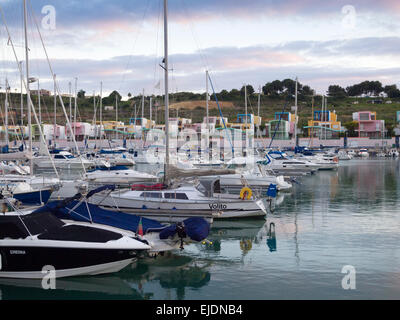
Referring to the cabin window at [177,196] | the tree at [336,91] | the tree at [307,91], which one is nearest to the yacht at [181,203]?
the cabin window at [177,196]

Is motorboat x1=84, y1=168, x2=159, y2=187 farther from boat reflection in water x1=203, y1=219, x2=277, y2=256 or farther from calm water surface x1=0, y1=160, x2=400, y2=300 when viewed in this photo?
calm water surface x1=0, y1=160, x2=400, y2=300

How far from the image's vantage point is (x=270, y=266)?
15.7m

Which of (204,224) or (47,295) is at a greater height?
(204,224)

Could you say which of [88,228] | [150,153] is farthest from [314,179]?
[88,228]

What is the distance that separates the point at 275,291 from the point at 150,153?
1907 inches

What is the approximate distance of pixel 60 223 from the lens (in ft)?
47.4

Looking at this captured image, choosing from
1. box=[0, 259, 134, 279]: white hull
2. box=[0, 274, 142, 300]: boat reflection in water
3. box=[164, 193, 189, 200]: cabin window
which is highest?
box=[164, 193, 189, 200]: cabin window

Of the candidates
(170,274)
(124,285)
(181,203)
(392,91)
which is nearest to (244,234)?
(181,203)

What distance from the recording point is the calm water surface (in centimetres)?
1333

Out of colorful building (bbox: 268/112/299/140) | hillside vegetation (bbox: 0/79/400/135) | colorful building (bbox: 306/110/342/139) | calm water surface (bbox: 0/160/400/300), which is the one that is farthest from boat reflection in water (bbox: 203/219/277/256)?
hillside vegetation (bbox: 0/79/400/135)

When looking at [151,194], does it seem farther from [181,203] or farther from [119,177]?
[119,177]
